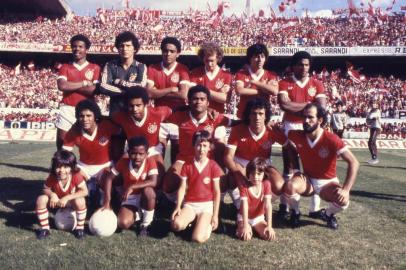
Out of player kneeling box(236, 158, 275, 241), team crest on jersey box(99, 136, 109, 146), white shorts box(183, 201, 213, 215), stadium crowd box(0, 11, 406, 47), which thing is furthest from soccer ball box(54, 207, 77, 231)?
stadium crowd box(0, 11, 406, 47)

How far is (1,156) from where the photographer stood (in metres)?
12.8

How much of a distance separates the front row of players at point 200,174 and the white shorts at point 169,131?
231 millimetres

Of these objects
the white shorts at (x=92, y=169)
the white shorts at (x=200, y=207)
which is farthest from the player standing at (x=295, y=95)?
the white shorts at (x=92, y=169)

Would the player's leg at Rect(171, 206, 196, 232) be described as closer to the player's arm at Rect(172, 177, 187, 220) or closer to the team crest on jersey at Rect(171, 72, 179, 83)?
the player's arm at Rect(172, 177, 187, 220)

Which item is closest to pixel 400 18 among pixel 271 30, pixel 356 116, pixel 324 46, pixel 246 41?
pixel 324 46

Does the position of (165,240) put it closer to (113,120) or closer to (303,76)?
(113,120)

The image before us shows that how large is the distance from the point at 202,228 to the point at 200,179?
602 mm

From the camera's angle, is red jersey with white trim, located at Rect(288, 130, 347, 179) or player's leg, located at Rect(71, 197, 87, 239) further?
red jersey with white trim, located at Rect(288, 130, 347, 179)

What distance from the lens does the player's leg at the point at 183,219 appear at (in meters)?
4.81

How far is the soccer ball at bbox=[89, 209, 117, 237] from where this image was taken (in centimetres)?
488

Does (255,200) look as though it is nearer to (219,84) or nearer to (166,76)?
(219,84)

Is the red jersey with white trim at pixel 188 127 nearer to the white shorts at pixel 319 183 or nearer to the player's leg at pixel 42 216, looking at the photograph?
the white shorts at pixel 319 183

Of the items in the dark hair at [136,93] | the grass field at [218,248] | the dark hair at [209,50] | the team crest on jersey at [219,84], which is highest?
the dark hair at [209,50]

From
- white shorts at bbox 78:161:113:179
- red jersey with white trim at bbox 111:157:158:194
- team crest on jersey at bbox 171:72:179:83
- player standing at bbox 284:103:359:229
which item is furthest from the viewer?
team crest on jersey at bbox 171:72:179:83
